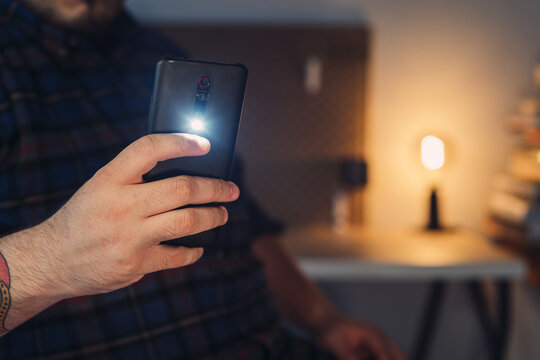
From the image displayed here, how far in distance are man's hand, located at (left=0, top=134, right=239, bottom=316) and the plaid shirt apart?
0.15 m

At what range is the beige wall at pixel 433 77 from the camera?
1.67 metres

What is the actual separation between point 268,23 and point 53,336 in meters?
1.35

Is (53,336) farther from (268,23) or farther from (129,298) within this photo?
(268,23)

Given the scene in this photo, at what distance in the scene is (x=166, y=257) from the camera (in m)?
0.47

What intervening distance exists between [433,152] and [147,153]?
1.41 m

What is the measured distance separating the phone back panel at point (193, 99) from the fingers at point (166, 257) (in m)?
0.07

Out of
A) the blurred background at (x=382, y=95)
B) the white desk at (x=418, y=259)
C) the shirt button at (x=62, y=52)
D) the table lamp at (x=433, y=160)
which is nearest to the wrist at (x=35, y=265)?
the shirt button at (x=62, y=52)

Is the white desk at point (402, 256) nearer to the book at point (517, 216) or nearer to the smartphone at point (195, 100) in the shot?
the book at point (517, 216)

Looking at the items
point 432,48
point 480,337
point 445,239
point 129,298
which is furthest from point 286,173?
point 129,298

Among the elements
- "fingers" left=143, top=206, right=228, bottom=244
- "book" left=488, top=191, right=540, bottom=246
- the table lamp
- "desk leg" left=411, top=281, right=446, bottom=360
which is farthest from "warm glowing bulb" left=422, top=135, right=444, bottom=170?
"fingers" left=143, top=206, right=228, bottom=244

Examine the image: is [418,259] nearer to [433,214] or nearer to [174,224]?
[433,214]

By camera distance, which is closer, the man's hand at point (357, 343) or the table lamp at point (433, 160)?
the man's hand at point (357, 343)

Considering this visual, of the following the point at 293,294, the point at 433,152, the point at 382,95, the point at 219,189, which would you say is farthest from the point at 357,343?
the point at 382,95

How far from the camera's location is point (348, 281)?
1809mm
